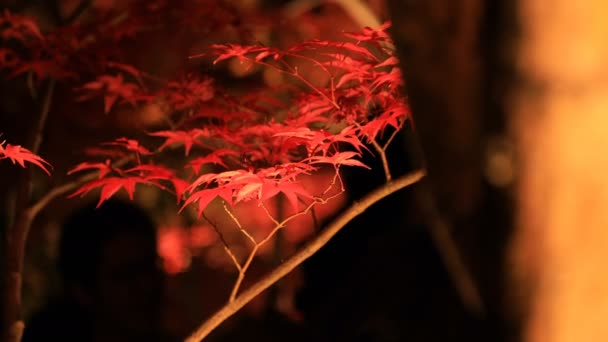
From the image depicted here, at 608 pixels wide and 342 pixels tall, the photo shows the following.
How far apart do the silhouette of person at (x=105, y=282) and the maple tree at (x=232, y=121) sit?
290 cm

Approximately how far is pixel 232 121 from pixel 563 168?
2565 millimetres

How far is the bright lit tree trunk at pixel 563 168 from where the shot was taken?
122cm

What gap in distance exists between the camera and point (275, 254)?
26.4 ft

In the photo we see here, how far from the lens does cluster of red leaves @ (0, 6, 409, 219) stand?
8.79 ft

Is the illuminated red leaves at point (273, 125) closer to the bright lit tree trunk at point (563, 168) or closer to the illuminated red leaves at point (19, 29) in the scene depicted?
the illuminated red leaves at point (19, 29)

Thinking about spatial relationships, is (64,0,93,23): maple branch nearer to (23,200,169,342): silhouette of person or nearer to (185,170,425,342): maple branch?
(185,170,425,342): maple branch

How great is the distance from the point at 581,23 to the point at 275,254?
702cm

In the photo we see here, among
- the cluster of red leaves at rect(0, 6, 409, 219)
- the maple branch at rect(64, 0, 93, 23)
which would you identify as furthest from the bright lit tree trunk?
the maple branch at rect(64, 0, 93, 23)

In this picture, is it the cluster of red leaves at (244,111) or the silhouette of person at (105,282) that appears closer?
the cluster of red leaves at (244,111)

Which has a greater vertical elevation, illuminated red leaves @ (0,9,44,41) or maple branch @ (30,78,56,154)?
illuminated red leaves @ (0,9,44,41)

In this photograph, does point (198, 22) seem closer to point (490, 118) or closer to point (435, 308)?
point (435, 308)

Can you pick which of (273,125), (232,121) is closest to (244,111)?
(232,121)

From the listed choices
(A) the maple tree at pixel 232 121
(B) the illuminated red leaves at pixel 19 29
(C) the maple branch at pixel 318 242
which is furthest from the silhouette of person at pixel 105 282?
(C) the maple branch at pixel 318 242

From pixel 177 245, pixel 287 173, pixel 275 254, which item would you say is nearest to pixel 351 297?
pixel 275 254
